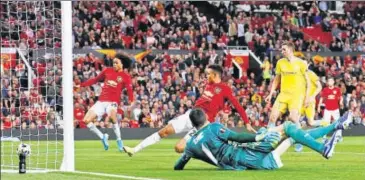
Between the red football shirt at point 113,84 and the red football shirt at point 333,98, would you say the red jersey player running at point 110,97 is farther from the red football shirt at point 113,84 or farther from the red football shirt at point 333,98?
the red football shirt at point 333,98

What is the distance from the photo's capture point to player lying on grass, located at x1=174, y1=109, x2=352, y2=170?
1298 centimetres

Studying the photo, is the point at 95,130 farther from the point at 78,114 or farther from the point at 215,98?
the point at 78,114

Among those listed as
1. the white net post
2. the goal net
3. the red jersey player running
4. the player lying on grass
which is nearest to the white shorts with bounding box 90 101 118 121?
the red jersey player running

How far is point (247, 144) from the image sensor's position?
13.3 meters

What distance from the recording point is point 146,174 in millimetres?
13414

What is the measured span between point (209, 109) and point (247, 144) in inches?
116

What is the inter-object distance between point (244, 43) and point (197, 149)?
2551 centimetres

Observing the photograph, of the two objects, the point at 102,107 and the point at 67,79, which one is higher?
the point at 67,79

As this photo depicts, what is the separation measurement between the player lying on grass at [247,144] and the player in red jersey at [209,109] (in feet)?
5.99

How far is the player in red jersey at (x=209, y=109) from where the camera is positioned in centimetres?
1575

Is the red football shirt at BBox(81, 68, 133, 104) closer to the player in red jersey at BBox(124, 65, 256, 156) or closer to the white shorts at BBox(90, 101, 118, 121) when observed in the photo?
the white shorts at BBox(90, 101, 118, 121)

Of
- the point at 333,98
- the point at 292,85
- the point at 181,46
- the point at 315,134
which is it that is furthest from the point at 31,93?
the point at 315,134

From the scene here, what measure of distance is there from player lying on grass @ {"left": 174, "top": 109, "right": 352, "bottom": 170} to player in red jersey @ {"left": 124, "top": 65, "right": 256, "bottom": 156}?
1825mm

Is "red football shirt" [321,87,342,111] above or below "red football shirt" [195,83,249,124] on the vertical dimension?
below
